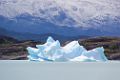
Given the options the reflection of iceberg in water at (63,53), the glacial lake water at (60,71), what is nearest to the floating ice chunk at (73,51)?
the reflection of iceberg in water at (63,53)

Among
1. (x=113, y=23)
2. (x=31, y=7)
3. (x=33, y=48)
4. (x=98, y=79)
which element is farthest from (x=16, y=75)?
(x=113, y=23)

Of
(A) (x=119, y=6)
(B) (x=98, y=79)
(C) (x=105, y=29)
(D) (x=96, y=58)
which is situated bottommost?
(B) (x=98, y=79)

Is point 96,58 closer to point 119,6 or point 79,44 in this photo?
point 79,44

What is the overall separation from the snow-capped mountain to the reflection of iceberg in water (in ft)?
1.19

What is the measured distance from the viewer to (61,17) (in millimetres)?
3885

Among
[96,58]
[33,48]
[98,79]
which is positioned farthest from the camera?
[33,48]

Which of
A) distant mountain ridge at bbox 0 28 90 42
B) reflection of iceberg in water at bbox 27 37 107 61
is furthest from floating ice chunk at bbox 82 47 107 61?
distant mountain ridge at bbox 0 28 90 42

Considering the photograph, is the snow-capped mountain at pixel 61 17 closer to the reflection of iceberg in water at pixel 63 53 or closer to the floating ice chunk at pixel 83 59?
the reflection of iceberg in water at pixel 63 53

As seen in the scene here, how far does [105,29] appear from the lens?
3.93 m

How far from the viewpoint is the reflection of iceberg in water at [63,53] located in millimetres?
3438

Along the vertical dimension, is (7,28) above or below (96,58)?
above

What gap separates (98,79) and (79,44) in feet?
3.53

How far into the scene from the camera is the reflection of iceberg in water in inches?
135

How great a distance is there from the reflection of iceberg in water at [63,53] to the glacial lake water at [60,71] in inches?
3.4
